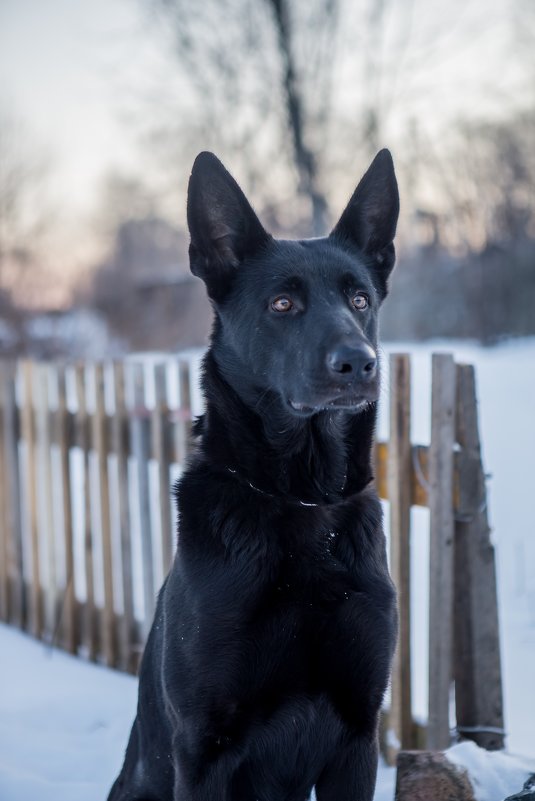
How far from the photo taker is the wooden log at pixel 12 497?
4.62 m

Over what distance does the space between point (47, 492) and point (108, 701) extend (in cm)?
135

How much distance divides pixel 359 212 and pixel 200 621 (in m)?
1.38

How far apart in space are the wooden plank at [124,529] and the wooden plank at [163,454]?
9.9 inches

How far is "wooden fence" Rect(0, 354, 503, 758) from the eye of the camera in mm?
2652

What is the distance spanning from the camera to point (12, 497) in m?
4.68

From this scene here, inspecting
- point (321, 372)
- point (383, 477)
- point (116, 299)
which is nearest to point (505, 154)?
point (116, 299)

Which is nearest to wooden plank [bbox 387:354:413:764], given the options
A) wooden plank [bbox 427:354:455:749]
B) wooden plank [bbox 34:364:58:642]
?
wooden plank [bbox 427:354:455:749]

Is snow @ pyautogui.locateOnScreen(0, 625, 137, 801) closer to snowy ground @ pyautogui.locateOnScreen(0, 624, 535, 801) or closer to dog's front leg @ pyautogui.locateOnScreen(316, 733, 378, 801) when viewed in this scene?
snowy ground @ pyautogui.locateOnScreen(0, 624, 535, 801)

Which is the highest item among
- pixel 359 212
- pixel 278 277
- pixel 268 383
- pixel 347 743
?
pixel 359 212

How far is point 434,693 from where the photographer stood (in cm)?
266

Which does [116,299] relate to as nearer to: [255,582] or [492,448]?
[492,448]

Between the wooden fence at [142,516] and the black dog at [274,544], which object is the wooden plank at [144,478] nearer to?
the wooden fence at [142,516]

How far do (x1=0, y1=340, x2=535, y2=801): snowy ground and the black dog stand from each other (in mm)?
706

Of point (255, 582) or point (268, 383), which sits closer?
point (255, 582)
